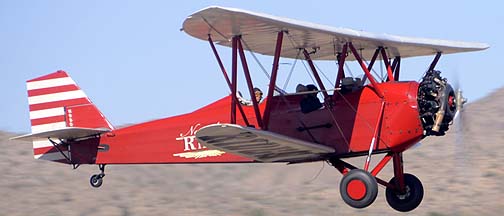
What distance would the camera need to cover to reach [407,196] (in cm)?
1719

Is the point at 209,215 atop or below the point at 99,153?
below

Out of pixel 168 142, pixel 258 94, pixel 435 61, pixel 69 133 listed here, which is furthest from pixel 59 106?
pixel 435 61

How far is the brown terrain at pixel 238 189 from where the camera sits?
1036 inches

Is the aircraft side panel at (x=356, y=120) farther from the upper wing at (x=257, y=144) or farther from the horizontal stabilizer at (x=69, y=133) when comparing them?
the horizontal stabilizer at (x=69, y=133)

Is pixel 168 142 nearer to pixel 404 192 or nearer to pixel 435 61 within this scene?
pixel 404 192

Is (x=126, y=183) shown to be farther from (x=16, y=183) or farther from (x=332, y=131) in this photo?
(x=332, y=131)

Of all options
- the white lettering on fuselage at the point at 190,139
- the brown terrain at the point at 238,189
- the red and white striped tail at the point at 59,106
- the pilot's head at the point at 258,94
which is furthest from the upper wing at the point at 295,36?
the brown terrain at the point at 238,189

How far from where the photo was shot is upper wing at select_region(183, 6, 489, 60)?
15500mm

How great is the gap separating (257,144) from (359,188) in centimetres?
180

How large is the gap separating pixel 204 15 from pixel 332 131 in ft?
9.22

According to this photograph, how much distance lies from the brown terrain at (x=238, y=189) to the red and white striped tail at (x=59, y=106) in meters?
6.63

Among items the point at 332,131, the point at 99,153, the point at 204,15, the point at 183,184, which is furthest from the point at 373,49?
the point at 183,184

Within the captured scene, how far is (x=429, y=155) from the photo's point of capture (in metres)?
32.2

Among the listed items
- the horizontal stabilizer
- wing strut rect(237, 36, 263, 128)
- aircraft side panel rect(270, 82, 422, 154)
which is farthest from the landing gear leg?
the horizontal stabilizer
